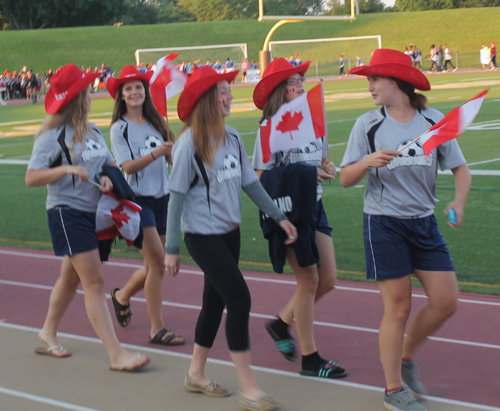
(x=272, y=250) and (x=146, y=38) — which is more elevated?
(x=146, y=38)

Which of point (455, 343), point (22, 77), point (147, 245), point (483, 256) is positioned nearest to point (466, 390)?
point (455, 343)

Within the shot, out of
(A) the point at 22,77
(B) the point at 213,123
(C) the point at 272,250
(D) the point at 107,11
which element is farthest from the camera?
(D) the point at 107,11

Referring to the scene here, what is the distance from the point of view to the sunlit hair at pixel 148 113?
5238 millimetres

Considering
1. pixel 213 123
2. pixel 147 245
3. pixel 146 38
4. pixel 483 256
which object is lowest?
pixel 483 256

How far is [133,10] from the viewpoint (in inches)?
3381

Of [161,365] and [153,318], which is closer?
[161,365]

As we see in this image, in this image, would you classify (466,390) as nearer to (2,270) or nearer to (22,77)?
(2,270)

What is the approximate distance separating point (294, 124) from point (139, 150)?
1.39m

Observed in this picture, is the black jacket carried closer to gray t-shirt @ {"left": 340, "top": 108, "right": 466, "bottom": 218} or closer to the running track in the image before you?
gray t-shirt @ {"left": 340, "top": 108, "right": 466, "bottom": 218}

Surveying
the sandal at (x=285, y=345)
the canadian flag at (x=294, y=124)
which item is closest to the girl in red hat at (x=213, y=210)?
the canadian flag at (x=294, y=124)

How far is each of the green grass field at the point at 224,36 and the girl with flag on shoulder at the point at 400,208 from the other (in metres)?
56.5

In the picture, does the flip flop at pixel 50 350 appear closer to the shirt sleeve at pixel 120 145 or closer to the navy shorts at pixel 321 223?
the shirt sleeve at pixel 120 145

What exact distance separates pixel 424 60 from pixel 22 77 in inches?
1333

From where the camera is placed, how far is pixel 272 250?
171 inches
